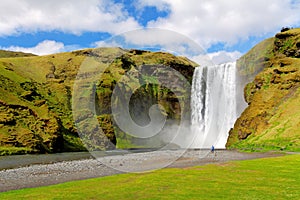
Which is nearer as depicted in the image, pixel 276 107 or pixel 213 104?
pixel 276 107

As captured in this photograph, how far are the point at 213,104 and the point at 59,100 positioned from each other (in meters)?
75.3

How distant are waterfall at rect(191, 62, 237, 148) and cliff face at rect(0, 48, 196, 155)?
7716 mm

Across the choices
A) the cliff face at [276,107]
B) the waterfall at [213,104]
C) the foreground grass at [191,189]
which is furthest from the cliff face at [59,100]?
the foreground grass at [191,189]

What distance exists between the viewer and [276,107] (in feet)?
257

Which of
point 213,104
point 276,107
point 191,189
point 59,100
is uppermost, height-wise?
point 59,100

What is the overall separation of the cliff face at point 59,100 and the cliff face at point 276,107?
2167cm

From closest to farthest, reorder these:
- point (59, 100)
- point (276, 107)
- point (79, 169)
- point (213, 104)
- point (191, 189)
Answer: point (191, 189) < point (79, 169) < point (276, 107) < point (213, 104) < point (59, 100)

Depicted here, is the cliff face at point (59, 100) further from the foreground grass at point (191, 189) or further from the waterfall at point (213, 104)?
the foreground grass at point (191, 189)

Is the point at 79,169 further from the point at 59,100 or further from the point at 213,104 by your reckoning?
the point at 59,100

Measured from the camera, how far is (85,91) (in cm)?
15088

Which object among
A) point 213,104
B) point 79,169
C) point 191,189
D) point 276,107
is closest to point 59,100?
point 213,104

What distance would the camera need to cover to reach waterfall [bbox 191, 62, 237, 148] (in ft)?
352

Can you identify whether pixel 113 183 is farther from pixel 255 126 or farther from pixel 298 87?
pixel 298 87

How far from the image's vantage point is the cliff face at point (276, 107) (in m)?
65.8
